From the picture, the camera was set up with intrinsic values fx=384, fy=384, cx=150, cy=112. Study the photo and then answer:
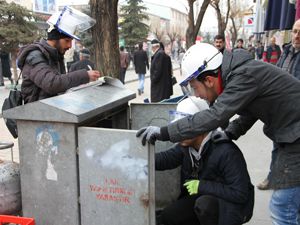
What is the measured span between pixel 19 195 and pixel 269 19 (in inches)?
217

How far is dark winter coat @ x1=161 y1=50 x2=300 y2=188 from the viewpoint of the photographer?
78.5 inches

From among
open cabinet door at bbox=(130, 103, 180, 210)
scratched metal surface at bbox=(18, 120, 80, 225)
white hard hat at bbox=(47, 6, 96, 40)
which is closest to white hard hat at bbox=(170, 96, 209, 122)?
open cabinet door at bbox=(130, 103, 180, 210)

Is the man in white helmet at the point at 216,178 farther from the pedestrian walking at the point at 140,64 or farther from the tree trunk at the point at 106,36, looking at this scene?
the pedestrian walking at the point at 140,64

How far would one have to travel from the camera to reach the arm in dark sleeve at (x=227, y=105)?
1.99m

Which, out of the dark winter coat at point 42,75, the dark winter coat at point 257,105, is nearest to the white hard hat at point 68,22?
the dark winter coat at point 42,75

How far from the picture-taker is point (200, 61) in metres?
2.17

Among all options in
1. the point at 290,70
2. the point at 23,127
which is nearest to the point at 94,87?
the point at 23,127

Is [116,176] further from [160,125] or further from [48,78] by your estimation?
[160,125]

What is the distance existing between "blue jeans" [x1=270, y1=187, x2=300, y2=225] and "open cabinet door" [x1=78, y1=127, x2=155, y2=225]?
0.72 m

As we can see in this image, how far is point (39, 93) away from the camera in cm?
299

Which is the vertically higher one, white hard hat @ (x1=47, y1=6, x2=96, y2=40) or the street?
white hard hat @ (x1=47, y1=6, x2=96, y2=40)

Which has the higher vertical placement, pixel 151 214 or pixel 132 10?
pixel 132 10

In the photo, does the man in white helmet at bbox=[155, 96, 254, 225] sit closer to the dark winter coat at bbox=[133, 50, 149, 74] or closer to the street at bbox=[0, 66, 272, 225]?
the street at bbox=[0, 66, 272, 225]

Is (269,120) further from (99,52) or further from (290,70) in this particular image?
(99,52)
